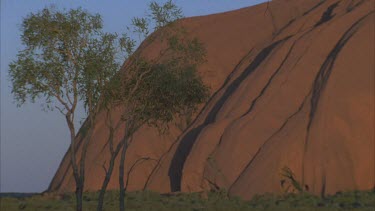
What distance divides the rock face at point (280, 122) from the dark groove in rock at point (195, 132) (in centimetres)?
10

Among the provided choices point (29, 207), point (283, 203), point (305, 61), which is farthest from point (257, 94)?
point (29, 207)

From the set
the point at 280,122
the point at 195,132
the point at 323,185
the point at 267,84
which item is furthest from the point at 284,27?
the point at 323,185

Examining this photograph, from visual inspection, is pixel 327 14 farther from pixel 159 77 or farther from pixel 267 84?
pixel 159 77

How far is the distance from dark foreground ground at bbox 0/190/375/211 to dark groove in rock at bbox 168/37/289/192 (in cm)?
388

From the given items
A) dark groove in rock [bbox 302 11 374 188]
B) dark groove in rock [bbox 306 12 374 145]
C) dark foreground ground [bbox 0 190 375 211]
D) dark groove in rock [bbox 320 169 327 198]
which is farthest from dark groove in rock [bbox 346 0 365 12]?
dark foreground ground [bbox 0 190 375 211]

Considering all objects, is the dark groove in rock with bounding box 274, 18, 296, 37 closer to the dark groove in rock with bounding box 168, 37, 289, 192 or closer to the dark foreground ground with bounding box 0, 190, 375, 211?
the dark groove in rock with bounding box 168, 37, 289, 192

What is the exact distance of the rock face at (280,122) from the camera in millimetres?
53562

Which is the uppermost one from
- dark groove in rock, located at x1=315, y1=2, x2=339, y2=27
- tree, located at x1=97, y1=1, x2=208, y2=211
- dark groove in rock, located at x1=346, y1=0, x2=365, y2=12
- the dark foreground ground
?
dark groove in rock, located at x1=315, y1=2, x2=339, y2=27

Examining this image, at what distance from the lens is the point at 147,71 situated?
139ft

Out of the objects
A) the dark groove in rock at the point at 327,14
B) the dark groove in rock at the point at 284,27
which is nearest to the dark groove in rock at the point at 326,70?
the dark groove in rock at the point at 327,14

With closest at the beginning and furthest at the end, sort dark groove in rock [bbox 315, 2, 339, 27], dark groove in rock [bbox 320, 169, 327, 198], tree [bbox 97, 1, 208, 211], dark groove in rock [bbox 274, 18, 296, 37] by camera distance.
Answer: tree [bbox 97, 1, 208, 211] → dark groove in rock [bbox 320, 169, 327, 198] → dark groove in rock [bbox 315, 2, 339, 27] → dark groove in rock [bbox 274, 18, 296, 37]

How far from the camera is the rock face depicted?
53.6 metres

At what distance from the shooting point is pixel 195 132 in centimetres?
6544

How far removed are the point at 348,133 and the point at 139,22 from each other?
18.0 m
